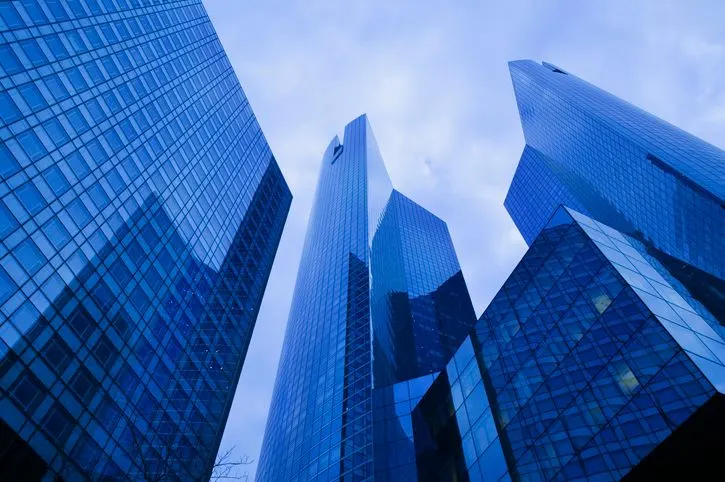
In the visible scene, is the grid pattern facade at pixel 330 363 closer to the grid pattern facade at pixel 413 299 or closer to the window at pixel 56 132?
the grid pattern facade at pixel 413 299

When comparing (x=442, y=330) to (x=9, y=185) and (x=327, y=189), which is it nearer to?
(x=327, y=189)

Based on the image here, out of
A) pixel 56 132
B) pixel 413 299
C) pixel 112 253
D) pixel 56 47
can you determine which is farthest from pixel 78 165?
pixel 413 299

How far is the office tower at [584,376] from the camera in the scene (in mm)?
28375

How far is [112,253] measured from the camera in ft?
143

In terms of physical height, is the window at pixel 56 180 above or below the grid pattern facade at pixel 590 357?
above

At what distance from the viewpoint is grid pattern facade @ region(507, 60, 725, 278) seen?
71.3 m

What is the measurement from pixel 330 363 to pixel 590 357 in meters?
53.1

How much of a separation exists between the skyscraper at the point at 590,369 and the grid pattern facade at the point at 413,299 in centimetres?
2848

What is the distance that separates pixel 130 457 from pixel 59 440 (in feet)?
25.5

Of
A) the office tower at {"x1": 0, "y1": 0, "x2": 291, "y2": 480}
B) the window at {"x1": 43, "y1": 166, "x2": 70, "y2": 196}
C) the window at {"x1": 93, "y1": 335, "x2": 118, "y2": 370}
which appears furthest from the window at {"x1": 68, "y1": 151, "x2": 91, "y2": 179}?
the window at {"x1": 93, "y1": 335, "x2": 118, "y2": 370}

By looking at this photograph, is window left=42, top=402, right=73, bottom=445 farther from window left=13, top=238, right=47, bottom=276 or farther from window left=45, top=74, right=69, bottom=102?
window left=45, top=74, right=69, bottom=102

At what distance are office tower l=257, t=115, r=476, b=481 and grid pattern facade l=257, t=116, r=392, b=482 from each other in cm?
24

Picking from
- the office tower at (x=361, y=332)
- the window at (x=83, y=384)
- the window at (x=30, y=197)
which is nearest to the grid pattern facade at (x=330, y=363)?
the office tower at (x=361, y=332)

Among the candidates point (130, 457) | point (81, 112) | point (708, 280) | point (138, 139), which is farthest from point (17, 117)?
point (708, 280)
